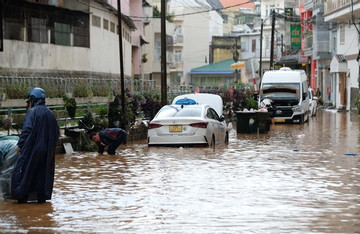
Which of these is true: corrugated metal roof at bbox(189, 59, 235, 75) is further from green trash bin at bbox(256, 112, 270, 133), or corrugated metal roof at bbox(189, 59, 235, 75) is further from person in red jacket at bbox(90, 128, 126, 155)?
person in red jacket at bbox(90, 128, 126, 155)

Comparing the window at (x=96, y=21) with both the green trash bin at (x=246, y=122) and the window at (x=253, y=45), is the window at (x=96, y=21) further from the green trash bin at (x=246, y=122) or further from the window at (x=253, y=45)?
the window at (x=253, y=45)

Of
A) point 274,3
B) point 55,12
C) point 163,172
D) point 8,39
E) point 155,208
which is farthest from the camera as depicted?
point 274,3

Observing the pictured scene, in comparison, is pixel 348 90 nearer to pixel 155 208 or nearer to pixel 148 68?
pixel 148 68

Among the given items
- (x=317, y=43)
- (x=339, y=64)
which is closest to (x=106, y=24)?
(x=339, y=64)

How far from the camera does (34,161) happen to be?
40.4 ft

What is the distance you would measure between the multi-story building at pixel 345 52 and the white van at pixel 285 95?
13681mm

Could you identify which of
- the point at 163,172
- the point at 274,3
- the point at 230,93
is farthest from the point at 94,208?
the point at 274,3

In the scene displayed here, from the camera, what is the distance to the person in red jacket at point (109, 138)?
72.6ft

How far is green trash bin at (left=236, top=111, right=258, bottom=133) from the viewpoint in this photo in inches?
1353

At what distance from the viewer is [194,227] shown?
10102 millimetres

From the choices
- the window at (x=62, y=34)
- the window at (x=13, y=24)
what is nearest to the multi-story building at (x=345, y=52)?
the window at (x=62, y=34)

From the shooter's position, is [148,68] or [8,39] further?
[148,68]

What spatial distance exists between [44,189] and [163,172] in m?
5.41

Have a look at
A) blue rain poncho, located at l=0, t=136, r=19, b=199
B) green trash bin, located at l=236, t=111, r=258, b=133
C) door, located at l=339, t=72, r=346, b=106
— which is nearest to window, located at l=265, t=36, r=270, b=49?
door, located at l=339, t=72, r=346, b=106
